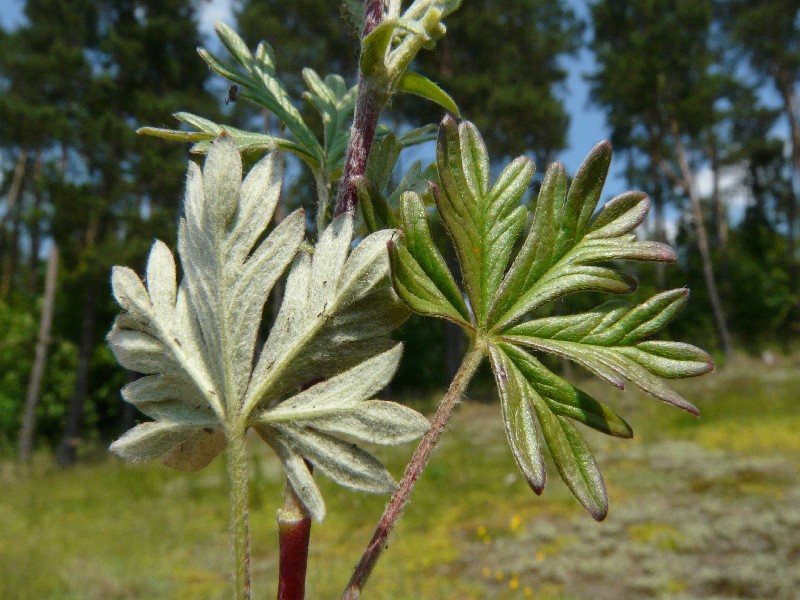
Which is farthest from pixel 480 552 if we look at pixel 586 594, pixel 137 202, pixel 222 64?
pixel 137 202

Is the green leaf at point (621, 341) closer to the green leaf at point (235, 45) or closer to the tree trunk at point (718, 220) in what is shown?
the green leaf at point (235, 45)

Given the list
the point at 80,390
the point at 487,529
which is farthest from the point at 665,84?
the point at 80,390

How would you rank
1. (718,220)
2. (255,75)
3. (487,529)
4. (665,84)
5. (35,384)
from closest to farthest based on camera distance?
(255,75), (487,529), (35,384), (665,84), (718,220)

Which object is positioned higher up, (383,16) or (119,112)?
(119,112)

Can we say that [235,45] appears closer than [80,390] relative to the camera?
Yes

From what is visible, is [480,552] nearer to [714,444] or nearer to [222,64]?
[714,444]

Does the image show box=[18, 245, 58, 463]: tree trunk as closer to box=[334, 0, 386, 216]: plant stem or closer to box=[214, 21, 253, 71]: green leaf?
box=[214, 21, 253, 71]: green leaf

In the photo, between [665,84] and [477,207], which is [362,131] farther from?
[665,84]
